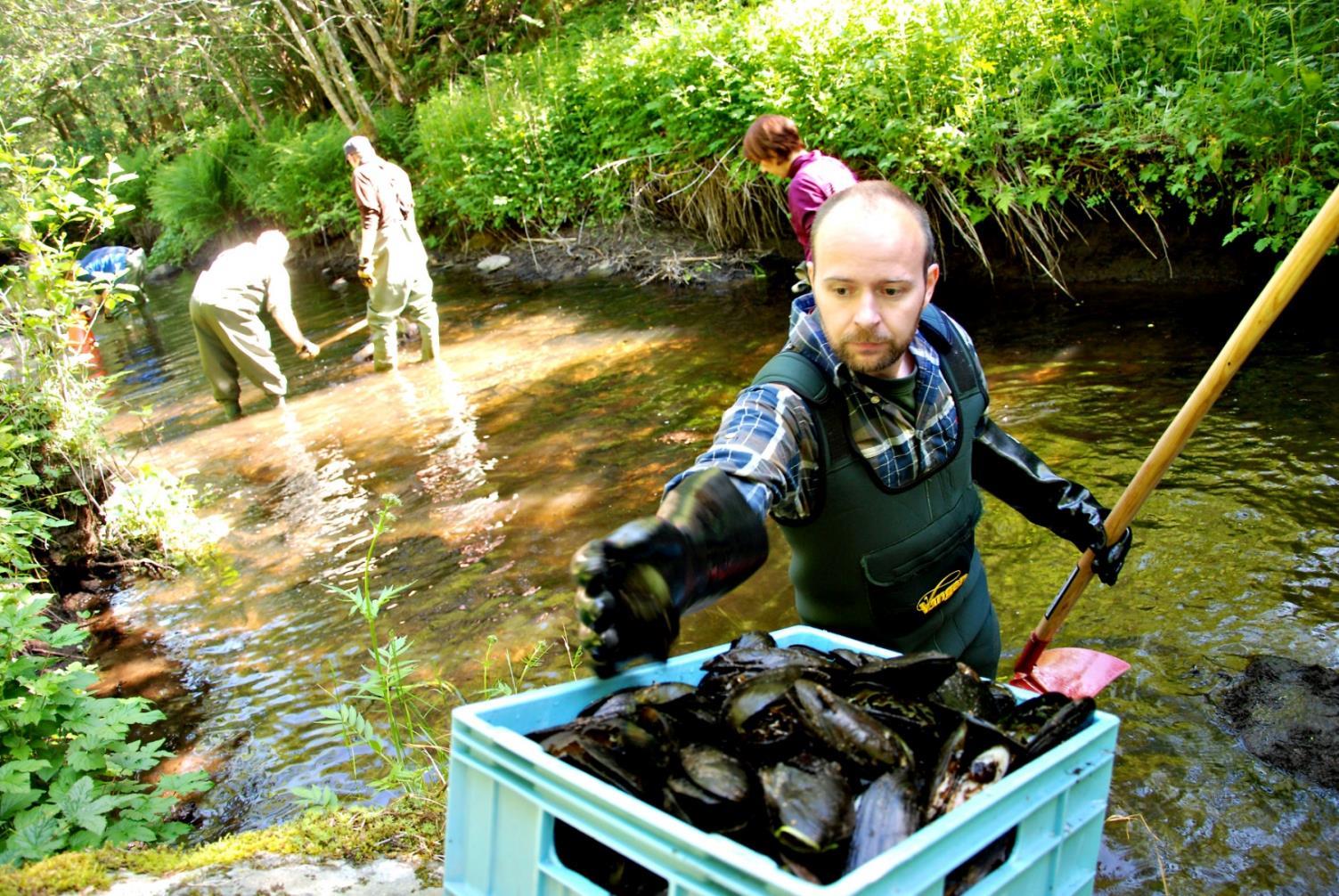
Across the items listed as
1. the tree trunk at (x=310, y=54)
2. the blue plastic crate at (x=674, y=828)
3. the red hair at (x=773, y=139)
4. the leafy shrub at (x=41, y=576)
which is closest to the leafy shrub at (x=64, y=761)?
the leafy shrub at (x=41, y=576)

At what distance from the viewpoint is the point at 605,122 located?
12.1 meters

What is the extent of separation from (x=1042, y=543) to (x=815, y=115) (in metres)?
5.75

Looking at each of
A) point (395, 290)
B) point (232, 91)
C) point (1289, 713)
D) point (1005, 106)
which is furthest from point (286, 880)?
point (232, 91)

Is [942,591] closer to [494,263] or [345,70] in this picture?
[494,263]

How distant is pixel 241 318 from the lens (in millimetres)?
8656

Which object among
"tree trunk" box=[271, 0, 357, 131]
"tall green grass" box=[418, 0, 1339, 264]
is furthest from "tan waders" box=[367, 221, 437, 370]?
"tree trunk" box=[271, 0, 357, 131]

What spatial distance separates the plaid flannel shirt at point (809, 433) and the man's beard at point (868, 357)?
33 mm

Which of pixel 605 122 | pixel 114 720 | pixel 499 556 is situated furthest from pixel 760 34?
pixel 114 720

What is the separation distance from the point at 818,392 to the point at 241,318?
7966mm

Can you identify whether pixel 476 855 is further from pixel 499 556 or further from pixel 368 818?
pixel 499 556

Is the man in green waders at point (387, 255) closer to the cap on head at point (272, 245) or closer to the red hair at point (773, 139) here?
the cap on head at point (272, 245)

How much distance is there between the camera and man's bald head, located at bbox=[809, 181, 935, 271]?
2.07m

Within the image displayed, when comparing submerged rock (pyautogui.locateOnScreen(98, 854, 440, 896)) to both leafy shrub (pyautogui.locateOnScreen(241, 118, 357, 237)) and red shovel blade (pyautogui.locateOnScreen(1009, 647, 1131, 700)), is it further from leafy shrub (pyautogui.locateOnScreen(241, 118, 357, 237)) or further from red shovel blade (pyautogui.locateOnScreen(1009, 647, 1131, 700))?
leafy shrub (pyautogui.locateOnScreen(241, 118, 357, 237))

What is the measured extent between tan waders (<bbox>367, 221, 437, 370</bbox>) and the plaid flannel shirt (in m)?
7.66
